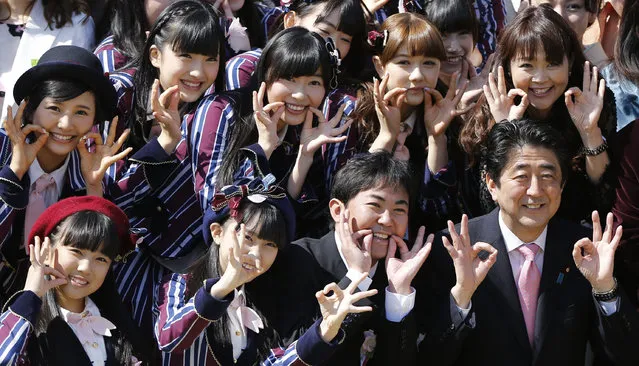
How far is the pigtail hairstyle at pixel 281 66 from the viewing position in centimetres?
624

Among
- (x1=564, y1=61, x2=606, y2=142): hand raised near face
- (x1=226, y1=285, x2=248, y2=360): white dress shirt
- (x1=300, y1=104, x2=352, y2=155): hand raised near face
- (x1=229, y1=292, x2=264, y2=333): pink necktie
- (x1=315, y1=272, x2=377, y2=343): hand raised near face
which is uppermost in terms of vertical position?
(x1=564, y1=61, x2=606, y2=142): hand raised near face

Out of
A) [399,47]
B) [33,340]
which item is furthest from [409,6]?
[33,340]

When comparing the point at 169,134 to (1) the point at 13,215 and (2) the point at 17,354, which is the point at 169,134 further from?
(2) the point at 17,354

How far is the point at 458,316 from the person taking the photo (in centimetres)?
558

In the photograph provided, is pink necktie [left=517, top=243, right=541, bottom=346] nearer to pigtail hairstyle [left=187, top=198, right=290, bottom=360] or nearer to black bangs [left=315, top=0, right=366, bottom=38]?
pigtail hairstyle [left=187, top=198, right=290, bottom=360]

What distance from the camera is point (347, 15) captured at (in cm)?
675

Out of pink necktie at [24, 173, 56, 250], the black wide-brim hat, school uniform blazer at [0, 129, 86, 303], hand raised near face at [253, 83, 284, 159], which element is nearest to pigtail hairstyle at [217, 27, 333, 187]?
hand raised near face at [253, 83, 284, 159]

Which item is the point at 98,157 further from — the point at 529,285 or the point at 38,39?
the point at 529,285

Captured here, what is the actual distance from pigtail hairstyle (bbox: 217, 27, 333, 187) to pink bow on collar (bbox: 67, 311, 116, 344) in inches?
38.8

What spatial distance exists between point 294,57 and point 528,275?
1.47m

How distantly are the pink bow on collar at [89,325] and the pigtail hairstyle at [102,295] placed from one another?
0.07 meters

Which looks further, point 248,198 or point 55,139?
point 55,139

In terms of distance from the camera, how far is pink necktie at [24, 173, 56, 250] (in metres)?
5.95

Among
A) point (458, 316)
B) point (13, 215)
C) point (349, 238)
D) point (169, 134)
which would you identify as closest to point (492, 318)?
point (458, 316)
